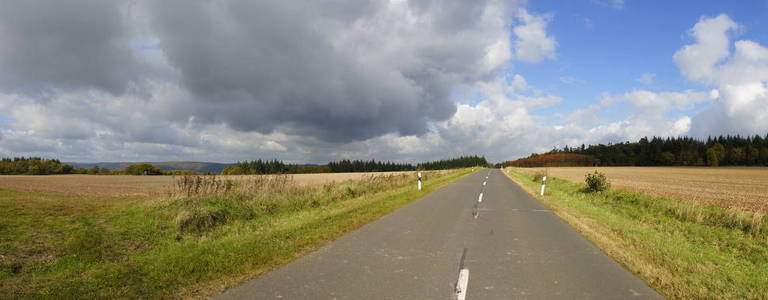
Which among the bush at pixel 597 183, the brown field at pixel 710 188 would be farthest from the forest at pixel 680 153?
the bush at pixel 597 183

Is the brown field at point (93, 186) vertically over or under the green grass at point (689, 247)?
over

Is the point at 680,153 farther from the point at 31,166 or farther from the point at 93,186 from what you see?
the point at 31,166

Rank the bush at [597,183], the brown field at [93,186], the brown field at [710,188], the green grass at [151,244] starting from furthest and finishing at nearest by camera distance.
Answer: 1. the bush at [597,183]
2. the brown field at [93,186]
3. the brown field at [710,188]
4. the green grass at [151,244]

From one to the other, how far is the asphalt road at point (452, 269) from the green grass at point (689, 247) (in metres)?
0.43

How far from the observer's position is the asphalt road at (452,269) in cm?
475

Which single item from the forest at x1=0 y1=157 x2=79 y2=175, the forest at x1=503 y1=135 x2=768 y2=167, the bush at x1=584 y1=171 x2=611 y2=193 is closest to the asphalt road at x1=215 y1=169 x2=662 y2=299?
the bush at x1=584 y1=171 x2=611 y2=193

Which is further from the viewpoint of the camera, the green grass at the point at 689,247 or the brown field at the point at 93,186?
the brown field at the point at 93,186

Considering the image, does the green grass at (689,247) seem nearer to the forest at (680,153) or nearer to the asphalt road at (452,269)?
the asphalt road at (452,269)

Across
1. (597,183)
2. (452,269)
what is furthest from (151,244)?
(597,183)

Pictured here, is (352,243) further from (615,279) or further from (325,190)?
(325,190)

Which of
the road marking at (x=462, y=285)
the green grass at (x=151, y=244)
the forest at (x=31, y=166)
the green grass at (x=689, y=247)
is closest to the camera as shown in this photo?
the road marking at (x=462, y=285)

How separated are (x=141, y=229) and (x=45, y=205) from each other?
18.8ft

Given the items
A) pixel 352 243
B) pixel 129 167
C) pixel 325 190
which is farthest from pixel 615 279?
pixel 129 167

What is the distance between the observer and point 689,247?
8.30 m
